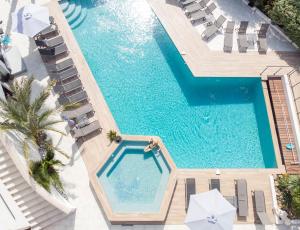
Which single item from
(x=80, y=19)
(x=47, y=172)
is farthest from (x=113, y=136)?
(x=80, y=19)

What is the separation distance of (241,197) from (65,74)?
35.4 ft

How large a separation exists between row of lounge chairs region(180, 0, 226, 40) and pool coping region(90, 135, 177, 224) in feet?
23.9

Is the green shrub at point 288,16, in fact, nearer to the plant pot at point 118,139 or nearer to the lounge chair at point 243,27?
the lounge chair at point 243,27

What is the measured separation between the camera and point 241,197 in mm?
16875

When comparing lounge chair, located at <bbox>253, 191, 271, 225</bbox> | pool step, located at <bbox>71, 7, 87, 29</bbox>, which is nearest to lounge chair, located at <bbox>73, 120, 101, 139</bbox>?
pool step, located at <bbox>71, 7, 87, 29</bbox>

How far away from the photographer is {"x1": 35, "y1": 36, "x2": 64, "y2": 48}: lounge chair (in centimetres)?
1980

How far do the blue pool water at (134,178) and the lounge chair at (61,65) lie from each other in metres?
5.28

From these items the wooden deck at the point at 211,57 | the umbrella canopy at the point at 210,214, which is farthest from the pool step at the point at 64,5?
the umbrella canopy at the point at 210,214

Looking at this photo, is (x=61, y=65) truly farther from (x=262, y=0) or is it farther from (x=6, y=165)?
(x=262, y=0)

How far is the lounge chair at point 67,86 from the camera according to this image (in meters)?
18.7

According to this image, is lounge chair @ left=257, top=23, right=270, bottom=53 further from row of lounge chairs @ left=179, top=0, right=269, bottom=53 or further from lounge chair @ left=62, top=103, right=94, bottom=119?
lounge chair @ left=62, top=103, right=94, bottom=119

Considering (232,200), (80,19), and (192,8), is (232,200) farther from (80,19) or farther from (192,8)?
(80,19)

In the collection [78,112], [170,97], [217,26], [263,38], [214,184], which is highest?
[217,26]

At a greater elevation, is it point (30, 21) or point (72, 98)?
point (30, 21)
